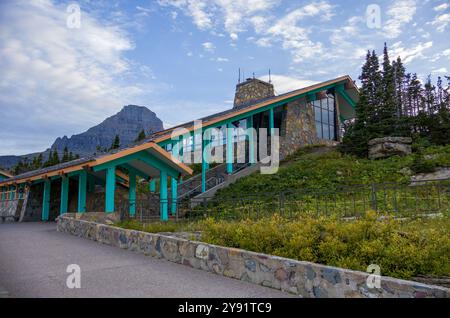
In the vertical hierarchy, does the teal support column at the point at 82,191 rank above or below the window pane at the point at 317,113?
below

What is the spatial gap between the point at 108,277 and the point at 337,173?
1567 centimetres

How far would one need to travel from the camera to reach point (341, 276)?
4.18 m

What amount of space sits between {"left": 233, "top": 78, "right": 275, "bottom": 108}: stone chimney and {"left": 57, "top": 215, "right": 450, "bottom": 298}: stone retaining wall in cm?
2445

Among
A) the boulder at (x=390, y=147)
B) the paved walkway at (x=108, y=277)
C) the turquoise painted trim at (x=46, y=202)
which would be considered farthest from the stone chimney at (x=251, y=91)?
the paved walkway at (x=108, y=277)

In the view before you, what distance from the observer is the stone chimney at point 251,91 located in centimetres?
3129

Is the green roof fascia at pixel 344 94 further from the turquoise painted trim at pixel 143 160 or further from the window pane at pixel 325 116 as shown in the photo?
the turquoise painted trim at pixel 143 160

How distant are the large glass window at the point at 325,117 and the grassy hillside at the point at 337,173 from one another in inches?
337

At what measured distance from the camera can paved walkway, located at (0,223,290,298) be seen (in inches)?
190

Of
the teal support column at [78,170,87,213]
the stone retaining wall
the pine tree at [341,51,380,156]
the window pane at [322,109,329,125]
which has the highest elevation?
the window pane at [322,109,329,125]

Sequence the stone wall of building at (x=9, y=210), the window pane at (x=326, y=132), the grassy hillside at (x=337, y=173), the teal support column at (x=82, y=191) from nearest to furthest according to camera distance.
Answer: the teal support column at (x=82, y=191), the grassy hillside at (x=337, y=173), the stone wall of building at (x=9, y=210), the window pane at (x=326, y=132)

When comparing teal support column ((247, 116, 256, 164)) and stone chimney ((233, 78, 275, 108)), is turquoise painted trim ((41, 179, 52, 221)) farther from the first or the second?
stone chimney ((233, 78, 275, 108))

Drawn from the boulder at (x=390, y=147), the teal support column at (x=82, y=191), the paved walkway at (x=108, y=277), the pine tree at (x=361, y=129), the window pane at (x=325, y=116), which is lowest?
the paved walkway at (x=108, y=277)

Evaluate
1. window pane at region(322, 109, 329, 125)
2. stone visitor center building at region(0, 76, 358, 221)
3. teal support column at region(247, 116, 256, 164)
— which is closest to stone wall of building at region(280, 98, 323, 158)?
stone visitor center building at region(0, 76, 358, 221)

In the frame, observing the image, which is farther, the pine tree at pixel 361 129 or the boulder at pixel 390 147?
the pine tree at pixel 361 129
